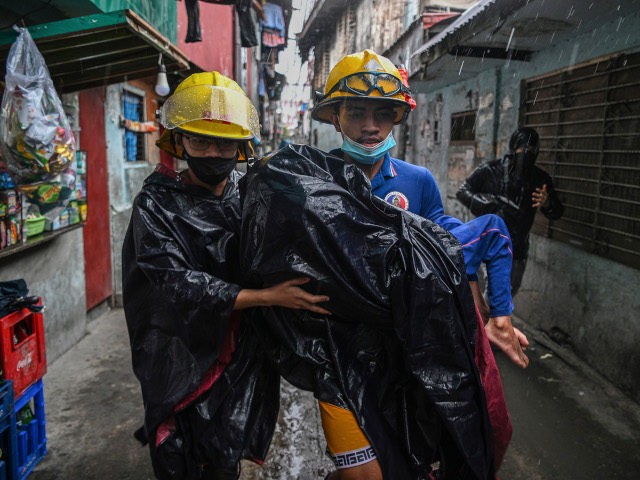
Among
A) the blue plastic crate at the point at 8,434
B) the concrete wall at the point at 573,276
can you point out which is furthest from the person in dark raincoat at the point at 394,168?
the concrete wall at the point at 573,276

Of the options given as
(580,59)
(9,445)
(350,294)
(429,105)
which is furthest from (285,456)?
(429,105)

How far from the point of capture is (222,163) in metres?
2.19

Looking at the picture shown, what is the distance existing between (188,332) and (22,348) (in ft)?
5.15

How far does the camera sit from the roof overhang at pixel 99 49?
334cm

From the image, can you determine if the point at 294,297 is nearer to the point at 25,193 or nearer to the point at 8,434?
the point at 8,434

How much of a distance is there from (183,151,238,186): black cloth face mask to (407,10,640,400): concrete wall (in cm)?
381

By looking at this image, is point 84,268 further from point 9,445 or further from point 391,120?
point 391,120

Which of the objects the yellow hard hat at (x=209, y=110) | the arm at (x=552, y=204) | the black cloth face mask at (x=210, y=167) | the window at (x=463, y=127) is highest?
the window at (x=463, y=127)

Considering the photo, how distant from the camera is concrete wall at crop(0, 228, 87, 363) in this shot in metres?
4.21

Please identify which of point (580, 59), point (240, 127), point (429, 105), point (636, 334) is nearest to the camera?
point (240, 127)

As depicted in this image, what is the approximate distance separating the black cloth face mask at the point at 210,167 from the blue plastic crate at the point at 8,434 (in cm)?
164

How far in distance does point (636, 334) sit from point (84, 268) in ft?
18.3

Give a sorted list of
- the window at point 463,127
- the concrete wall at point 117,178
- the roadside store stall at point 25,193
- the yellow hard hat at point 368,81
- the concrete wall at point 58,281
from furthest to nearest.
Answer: the window at point 463,127 → the concrete wall at point 117,178 → the concrete wall at point 58,281 → the roadside store stall at point 25,193 → the yellow hard hat at point 368,81

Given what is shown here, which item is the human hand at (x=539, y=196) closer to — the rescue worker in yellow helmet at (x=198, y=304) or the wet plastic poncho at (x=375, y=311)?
the wet plastic poncho at (x=375, y=311)
